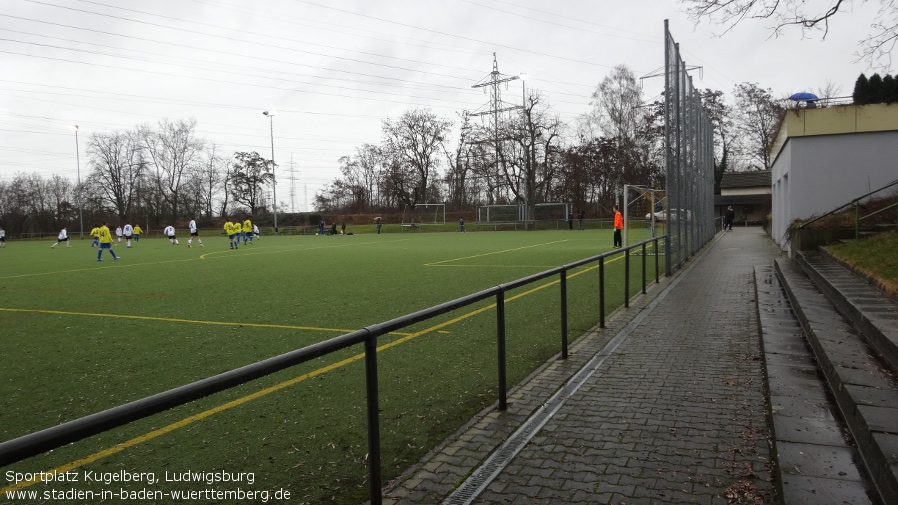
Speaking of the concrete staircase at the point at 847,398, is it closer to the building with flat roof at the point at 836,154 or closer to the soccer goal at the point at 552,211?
the building with flat roof at the point at 836,154

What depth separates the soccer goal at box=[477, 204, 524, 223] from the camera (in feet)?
185

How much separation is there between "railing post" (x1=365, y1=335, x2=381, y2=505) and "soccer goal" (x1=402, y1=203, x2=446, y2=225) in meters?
57.5

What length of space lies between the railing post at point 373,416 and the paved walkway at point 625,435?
0.82 ft

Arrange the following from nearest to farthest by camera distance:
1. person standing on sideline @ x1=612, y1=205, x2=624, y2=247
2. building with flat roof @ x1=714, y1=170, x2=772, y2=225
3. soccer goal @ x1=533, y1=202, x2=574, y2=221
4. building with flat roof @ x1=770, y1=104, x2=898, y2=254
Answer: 1. building with flat roof @ x1=770, y1=104, x2=898, y2=254
2. person standing on sideline @ x1=612, y1=205, x2=624, y2=247
3. soccer goal @ x1=533, y1=202, x2=574, y2=221
4. building with flat roof @ x1=714, y1=170, x2=772, y2=225

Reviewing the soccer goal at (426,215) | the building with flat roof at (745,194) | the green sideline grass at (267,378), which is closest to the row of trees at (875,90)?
the green sideline grass at (267,378)

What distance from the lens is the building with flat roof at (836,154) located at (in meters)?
15.5

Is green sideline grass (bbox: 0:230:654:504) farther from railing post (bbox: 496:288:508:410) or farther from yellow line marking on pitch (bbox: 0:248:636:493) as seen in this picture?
railing post (bbox: 496:288:508:410)

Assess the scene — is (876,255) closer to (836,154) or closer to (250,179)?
(836,154)

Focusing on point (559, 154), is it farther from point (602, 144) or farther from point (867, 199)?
point (867, 199)

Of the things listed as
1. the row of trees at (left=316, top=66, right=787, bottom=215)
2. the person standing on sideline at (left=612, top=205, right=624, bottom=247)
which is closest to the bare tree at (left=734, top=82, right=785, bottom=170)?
the row of trees at (left=316, top=66, right=787, bottom=215)

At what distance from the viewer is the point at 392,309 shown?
10.2m

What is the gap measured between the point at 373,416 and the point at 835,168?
1706cm

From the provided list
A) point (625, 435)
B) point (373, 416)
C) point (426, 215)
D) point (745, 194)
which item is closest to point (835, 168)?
point (625, 435)

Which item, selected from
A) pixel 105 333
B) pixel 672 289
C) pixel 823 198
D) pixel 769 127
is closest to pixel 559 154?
pixel 769 127
